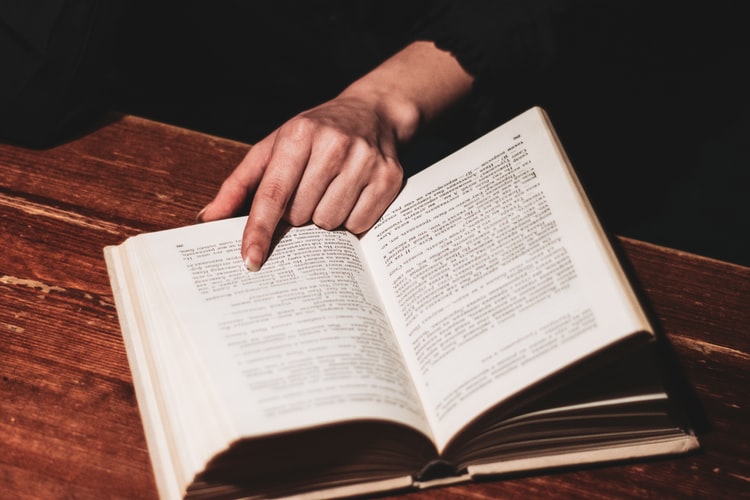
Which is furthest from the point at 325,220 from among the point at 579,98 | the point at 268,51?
the point at 579,98

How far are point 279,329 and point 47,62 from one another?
57 centimetres

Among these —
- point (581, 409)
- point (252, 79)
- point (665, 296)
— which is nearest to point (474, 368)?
point (581, 409)

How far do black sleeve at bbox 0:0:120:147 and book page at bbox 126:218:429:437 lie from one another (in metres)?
0.32

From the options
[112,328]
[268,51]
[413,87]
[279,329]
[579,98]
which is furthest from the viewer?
[579,98]

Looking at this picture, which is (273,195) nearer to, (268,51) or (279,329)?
(279,329)

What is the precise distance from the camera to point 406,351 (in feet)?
2.09

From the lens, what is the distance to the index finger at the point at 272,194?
0.66 m

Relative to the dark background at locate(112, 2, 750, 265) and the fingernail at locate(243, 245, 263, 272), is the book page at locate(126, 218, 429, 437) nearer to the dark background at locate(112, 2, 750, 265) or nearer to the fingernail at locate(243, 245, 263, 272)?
the fingernail at locate(243, 245, 263, 272)

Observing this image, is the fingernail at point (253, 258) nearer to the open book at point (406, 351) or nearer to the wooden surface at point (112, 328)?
the open book at point (406, 351)

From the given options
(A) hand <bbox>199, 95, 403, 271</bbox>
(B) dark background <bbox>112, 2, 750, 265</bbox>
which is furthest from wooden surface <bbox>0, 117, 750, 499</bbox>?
(B) dark background <bbox>112, 2, 750, 265</bbox>

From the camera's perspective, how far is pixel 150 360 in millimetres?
610

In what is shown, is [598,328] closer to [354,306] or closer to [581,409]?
[581,409]

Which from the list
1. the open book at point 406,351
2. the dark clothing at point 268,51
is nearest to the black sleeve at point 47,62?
the dark clothing at point 268,51

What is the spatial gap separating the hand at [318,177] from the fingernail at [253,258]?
0.05m
